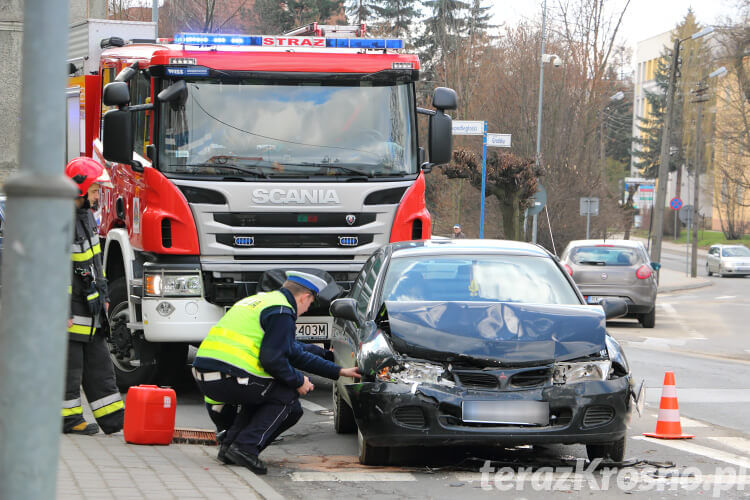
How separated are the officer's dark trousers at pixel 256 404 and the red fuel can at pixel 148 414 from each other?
1.60 feet

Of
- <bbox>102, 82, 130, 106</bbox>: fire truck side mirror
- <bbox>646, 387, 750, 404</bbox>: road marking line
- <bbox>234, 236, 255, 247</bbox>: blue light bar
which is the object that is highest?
<bbox>102, 82, 130, 106</bbox>: fire truck side mirror

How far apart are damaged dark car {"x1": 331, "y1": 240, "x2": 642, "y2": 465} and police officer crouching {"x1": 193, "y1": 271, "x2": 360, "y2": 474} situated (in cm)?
35

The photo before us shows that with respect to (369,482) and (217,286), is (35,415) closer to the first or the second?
(369,482)

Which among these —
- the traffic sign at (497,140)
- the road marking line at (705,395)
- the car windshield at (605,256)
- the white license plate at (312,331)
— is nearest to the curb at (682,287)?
the car windshield at (605,256)

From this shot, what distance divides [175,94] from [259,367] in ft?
12.1

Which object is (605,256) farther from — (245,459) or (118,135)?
(245,459)

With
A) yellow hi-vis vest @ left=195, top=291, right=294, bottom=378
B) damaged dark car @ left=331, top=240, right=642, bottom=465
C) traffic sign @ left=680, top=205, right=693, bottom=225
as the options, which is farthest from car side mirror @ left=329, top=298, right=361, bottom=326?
traffic sign @ left=680, top=205, right=693, bottom=225

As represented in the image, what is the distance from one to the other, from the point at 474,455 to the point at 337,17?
207ft

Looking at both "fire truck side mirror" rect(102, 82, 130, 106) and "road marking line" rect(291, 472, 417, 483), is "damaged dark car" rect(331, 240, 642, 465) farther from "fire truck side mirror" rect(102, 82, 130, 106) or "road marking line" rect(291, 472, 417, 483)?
"fire truck side mirror" rect(102, 82, 130, 106)

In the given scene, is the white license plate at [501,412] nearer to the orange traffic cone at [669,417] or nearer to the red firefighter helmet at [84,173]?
the orange traffic cone at [669,417]

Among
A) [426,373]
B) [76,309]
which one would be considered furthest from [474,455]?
[76,309]

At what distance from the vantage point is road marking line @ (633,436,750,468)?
8062 millimetres

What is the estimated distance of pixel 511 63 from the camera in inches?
1812

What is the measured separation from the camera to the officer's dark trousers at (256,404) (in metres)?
7.35
